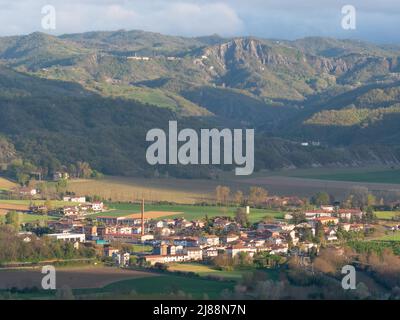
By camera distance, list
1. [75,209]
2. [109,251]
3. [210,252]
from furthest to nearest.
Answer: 1. [75,209]
2. [210,252]
3. [109,251]

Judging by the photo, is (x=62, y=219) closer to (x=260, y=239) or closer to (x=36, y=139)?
(x=260, y=239)

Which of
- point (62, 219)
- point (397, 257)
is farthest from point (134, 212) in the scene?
point (397, 257)

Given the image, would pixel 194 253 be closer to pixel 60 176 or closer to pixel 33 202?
pixel 33 202

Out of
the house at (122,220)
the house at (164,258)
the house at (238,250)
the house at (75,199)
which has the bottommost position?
the house at (164,258)

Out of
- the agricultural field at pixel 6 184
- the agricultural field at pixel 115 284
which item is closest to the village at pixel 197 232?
the agricultural field at pixel 115 284

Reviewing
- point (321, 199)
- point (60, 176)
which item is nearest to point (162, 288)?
point (321, 199)

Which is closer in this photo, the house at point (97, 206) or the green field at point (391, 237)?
the green field at point (391, 237)

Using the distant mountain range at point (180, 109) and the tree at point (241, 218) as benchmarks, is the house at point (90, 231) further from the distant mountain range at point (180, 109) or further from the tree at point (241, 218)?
the distant mountain range at point (180, 109)

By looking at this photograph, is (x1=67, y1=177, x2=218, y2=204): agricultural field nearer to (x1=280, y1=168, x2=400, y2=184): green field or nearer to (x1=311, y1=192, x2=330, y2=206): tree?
(x1=311, y1=192, x2=330, y2=206): tree
